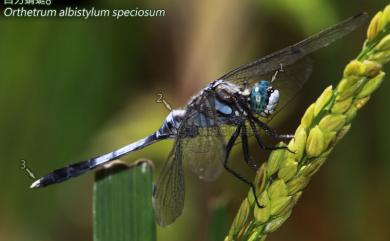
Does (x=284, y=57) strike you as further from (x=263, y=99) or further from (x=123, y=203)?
(x=123, y=203)

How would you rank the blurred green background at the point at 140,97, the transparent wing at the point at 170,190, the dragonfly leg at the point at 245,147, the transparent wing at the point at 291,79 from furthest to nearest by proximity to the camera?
the blurred green background at the point at 140,97 < the transparent wing at the point at 291,79 < the dragonfly leg at the point at 245,147 < the transparent wing at the point at 170,190

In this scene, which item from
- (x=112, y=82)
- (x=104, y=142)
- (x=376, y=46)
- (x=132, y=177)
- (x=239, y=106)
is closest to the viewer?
(x=376, y=46)

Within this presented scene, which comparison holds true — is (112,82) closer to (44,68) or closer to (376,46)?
(44,68)

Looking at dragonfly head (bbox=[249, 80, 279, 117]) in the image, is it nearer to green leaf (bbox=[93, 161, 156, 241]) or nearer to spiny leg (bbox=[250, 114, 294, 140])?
spiny leg (bbox=[250, 114, 294, 140])

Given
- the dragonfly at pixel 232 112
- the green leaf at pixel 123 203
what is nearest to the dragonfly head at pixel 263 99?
the dragonfly at pixel 232 112

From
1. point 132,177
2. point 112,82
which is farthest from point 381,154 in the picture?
point 132,177

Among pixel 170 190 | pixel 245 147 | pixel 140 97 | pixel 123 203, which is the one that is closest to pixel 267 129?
pixel 245 147

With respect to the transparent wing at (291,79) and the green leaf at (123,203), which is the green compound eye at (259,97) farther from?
the green leaf at (123,203)
